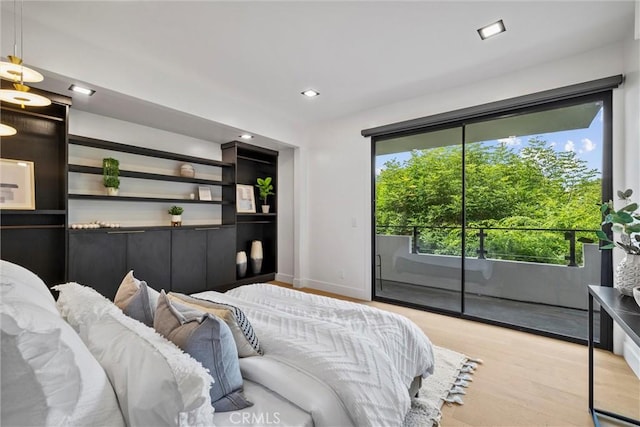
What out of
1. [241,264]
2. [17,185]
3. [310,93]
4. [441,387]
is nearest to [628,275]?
[441,387]

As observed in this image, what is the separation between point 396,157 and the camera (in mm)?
3898

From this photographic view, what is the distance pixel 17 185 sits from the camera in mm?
2525

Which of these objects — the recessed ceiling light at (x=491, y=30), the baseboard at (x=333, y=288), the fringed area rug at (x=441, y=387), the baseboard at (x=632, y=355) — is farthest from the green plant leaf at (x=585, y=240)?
the baseboard at (x=333, y=288)

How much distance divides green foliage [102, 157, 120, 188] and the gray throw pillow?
2.89m

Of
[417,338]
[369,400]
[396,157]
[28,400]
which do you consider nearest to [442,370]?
[417,338]

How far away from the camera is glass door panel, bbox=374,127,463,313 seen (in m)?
3.45

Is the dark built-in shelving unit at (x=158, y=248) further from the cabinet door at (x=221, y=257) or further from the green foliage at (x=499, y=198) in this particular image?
the green foliage at (x=499, y=198)

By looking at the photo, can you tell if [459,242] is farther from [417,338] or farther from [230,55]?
[230,55]

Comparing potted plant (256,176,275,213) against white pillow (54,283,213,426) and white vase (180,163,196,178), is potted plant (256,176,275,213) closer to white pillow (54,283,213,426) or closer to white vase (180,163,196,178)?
white vase (180,163,196,178)

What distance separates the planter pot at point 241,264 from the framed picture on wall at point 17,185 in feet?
8.11

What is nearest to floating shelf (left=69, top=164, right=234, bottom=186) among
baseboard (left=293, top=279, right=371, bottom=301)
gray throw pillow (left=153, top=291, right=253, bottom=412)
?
baseboard (left=293, top=279, right=371, bottom=301)

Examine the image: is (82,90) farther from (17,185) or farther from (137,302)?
(137,302)

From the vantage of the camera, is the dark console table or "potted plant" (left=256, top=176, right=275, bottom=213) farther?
"potted plant" (left=256, top=176, right=275, bottom=213)

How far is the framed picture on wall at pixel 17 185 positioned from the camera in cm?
246
